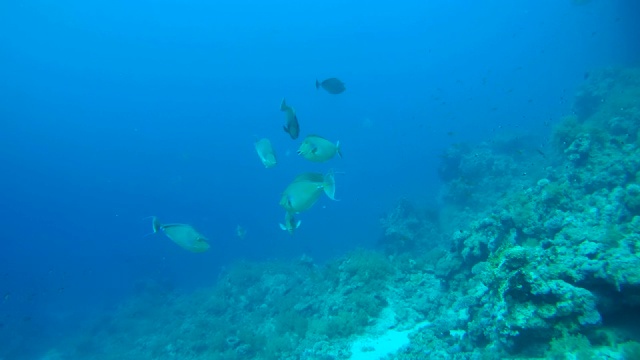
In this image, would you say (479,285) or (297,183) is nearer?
(297,183)

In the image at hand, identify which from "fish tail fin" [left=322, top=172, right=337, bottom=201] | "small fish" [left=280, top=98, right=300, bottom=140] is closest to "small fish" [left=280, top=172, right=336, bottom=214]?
"fish tail fin" [left=322, top=172, right=337, bottom=201]

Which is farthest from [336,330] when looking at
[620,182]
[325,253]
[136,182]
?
[136,182]

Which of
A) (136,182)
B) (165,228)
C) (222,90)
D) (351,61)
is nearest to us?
(165,228)

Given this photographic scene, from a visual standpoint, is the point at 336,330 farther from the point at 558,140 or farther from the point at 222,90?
the point at 222,90

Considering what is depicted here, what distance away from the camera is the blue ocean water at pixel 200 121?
45.4 metres

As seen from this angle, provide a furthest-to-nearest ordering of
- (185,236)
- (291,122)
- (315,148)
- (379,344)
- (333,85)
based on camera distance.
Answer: (333,85) < (379,344) < (185,236) < (291,122) < (315,148)

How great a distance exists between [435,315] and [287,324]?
4366 millimetres

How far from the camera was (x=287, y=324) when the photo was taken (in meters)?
9.99

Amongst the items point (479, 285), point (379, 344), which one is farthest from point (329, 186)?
point (379, 344)

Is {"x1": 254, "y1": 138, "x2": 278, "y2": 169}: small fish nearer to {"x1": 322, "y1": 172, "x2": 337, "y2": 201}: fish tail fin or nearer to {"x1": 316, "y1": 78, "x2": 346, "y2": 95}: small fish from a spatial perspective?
{"x1": 322, "y1": 172, "x2": 337, "y2": 201}: fish tail fin

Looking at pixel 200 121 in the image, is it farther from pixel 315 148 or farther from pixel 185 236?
pixel 315 148

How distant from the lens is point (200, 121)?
536ft

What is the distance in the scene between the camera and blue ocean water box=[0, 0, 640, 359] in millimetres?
45375

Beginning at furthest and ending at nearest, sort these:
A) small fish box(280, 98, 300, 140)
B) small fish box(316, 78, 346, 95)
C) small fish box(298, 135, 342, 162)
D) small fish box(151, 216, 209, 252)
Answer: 1. small fish box(316, 78, 346, 95)
2. small fish box(151, 216, 209, 252)
3. small fish box(280, 98, 300, 140)
4. small fish box(298, 135, 342, 162)
